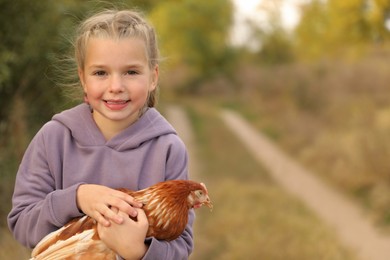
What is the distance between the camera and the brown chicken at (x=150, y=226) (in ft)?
5.00

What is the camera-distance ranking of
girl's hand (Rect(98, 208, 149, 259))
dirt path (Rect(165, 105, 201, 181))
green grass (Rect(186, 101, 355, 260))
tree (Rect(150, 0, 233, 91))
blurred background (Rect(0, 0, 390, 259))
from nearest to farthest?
girl's hand (Rect(98, 208, 149, 259)), blurred background (Rect(0, 0, 390, 259)), green grass (Rect(186, 101, 355, 260)), dirt path (Rect(165, 105, 201, 181)), tree (Rect(150, 0, 233, 91))

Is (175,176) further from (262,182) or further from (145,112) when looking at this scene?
(262,182)

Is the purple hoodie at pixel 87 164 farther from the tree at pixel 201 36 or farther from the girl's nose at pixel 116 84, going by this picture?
the tree at pixel 201 36

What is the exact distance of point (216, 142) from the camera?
1556 cm

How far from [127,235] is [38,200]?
320 mm

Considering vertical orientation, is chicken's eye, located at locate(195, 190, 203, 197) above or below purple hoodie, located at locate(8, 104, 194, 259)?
above

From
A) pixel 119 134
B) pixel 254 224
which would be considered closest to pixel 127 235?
pixel 119 134

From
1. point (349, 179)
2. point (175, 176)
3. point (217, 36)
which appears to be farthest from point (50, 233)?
point (217, 36)

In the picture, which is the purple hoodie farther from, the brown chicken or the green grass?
the green grass

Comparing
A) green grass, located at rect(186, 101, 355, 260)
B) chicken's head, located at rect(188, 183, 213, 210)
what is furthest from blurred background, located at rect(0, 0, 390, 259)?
chicken's head, located at rect(188, 183, 213, 210)

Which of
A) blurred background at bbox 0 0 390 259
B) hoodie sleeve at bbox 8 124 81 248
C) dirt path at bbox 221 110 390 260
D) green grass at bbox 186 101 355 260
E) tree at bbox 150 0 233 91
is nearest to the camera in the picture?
hoodie sleeve at bbox 8 124 81 248

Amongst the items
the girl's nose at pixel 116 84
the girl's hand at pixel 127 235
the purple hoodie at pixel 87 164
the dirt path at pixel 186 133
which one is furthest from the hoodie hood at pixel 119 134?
the dirt path at pixel 186 133

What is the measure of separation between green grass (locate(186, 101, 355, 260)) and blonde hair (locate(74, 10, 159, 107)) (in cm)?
466

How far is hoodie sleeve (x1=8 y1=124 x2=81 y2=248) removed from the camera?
1604 millimetres
